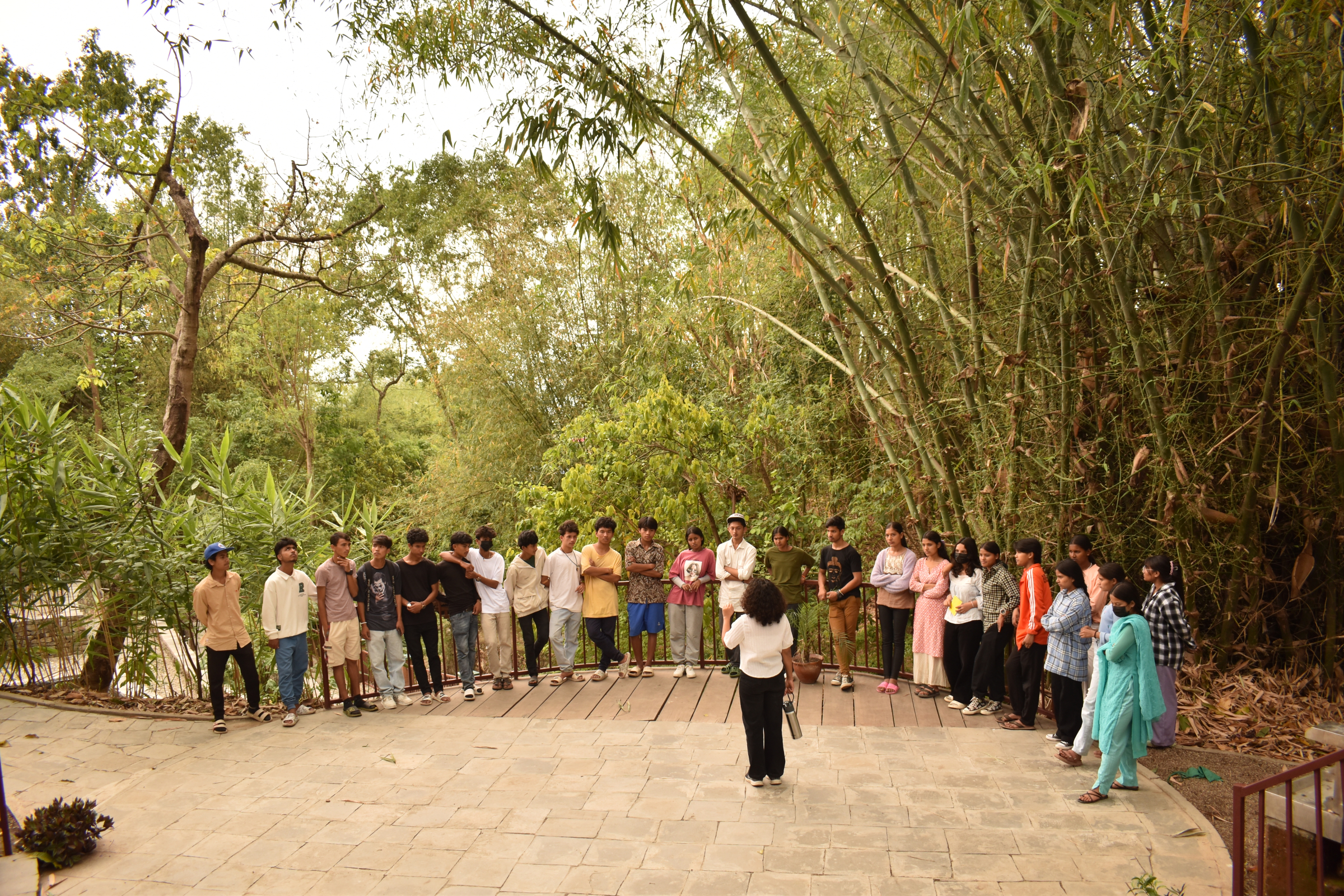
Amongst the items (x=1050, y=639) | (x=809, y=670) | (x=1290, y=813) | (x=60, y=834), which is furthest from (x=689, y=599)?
(x=1290, y=813)

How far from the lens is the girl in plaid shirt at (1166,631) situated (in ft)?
16.0

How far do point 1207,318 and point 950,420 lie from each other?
6.94ft

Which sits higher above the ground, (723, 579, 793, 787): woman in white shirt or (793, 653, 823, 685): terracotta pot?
(723, 579, 793, 787): woman in white shirt

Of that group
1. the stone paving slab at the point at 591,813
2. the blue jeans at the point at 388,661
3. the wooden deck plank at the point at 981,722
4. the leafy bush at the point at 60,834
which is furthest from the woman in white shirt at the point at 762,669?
the leafy bush at the point at 60,834

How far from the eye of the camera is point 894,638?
655 cm

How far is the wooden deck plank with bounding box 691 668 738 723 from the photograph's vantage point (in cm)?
609

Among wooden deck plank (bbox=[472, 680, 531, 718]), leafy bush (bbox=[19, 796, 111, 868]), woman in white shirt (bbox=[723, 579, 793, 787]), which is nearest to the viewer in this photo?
leafy bush (bbox=[19, 796, 111, 868])

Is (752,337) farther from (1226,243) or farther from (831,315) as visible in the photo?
(1226,243)

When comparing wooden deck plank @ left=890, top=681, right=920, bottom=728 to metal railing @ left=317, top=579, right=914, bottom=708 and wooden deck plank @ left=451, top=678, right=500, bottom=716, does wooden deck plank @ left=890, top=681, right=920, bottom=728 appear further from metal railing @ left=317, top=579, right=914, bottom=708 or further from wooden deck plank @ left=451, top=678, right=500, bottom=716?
wooden deck plank @ left=451, top=678, right=500, bottom=716

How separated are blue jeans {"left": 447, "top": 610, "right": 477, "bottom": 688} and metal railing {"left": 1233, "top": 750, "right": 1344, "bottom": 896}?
5059 mm

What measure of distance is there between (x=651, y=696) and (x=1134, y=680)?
131 inches

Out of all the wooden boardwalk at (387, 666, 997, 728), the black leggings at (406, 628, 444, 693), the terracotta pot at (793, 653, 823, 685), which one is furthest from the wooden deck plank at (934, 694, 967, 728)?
the black leggings at (406, 628, 444, 693)

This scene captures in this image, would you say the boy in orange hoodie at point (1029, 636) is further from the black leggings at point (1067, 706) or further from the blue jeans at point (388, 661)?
the blue jeans at point (388, 661)

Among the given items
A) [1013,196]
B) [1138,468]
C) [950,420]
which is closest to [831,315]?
[950,420]
